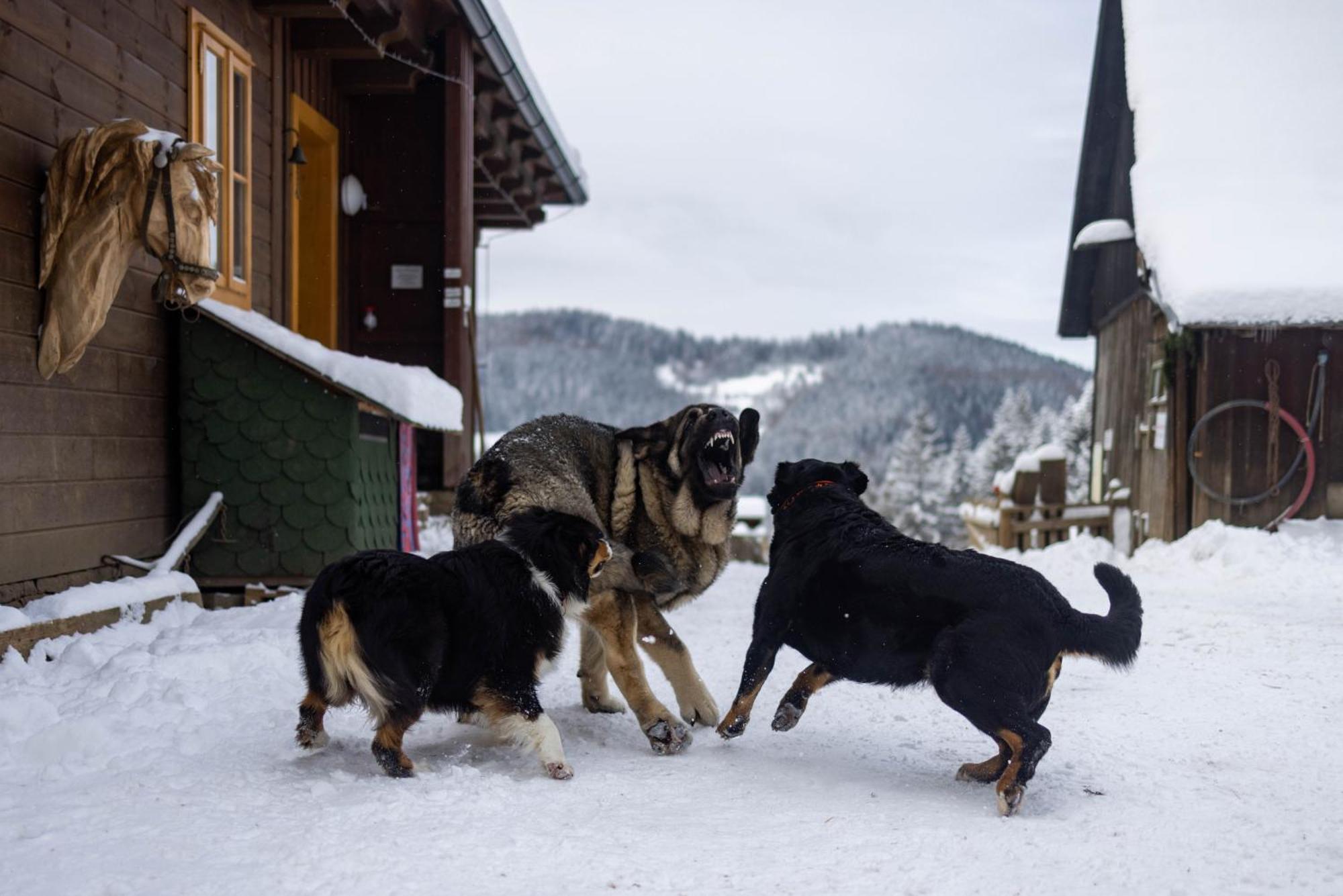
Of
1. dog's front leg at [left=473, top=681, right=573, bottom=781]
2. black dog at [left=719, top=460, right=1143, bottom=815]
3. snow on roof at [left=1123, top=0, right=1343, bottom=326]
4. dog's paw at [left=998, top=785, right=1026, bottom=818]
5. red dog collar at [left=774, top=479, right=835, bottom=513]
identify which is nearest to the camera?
dog's paw at [left=998, top=785, right=1026, bottom=818]

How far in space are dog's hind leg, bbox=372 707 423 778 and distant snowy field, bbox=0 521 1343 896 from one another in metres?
0.07

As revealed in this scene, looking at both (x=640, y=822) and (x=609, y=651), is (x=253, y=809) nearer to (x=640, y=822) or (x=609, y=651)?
(x=640, y=822)

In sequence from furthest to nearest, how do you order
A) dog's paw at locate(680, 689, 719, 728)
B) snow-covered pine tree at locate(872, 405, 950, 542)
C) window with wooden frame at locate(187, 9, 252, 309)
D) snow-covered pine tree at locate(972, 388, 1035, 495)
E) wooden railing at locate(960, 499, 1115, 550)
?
1. snow-covered pine tree at locate(872, 405, 950, 542)
2. snow-covered pine tree at locate(972, 388, 1035, 495)
3. wooden railing at locate(960, 499, 1115, 550)
4. window with wooden frame at locate(187, 9, 252, 309)
5. dog's paw at locate(680, 689, 719, 728)

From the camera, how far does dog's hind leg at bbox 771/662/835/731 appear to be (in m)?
4.46

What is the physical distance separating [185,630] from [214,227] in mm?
3505

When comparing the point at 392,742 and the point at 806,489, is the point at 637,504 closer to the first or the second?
the point at 806,489

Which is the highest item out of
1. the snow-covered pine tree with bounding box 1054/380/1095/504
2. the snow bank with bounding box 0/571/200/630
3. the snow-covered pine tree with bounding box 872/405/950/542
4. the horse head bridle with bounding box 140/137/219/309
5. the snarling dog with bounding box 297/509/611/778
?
the horse head bridle with bounding box 140/137/219/309

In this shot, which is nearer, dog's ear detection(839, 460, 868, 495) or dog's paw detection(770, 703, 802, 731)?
dog's paw detection(770, 703, 802, 731)

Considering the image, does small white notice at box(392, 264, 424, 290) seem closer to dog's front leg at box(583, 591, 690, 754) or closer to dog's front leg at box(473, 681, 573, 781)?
dog's front leg at box(583, 591, 690, 754)

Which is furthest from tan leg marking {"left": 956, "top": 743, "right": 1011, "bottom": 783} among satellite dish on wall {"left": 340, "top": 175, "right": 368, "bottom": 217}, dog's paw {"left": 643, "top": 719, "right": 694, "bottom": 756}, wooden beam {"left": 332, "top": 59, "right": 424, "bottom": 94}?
satellite dish on wall {"left": 340, "top": 175, "right": 368, "bottom": 217}

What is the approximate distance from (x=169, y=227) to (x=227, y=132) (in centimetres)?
272

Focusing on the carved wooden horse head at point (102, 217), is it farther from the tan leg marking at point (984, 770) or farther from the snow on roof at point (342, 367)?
the tan leg marking at point (984, 770)

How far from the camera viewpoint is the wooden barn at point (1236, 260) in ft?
40.6

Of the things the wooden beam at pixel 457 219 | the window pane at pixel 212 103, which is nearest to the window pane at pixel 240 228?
the window pane at pixel 212 103
